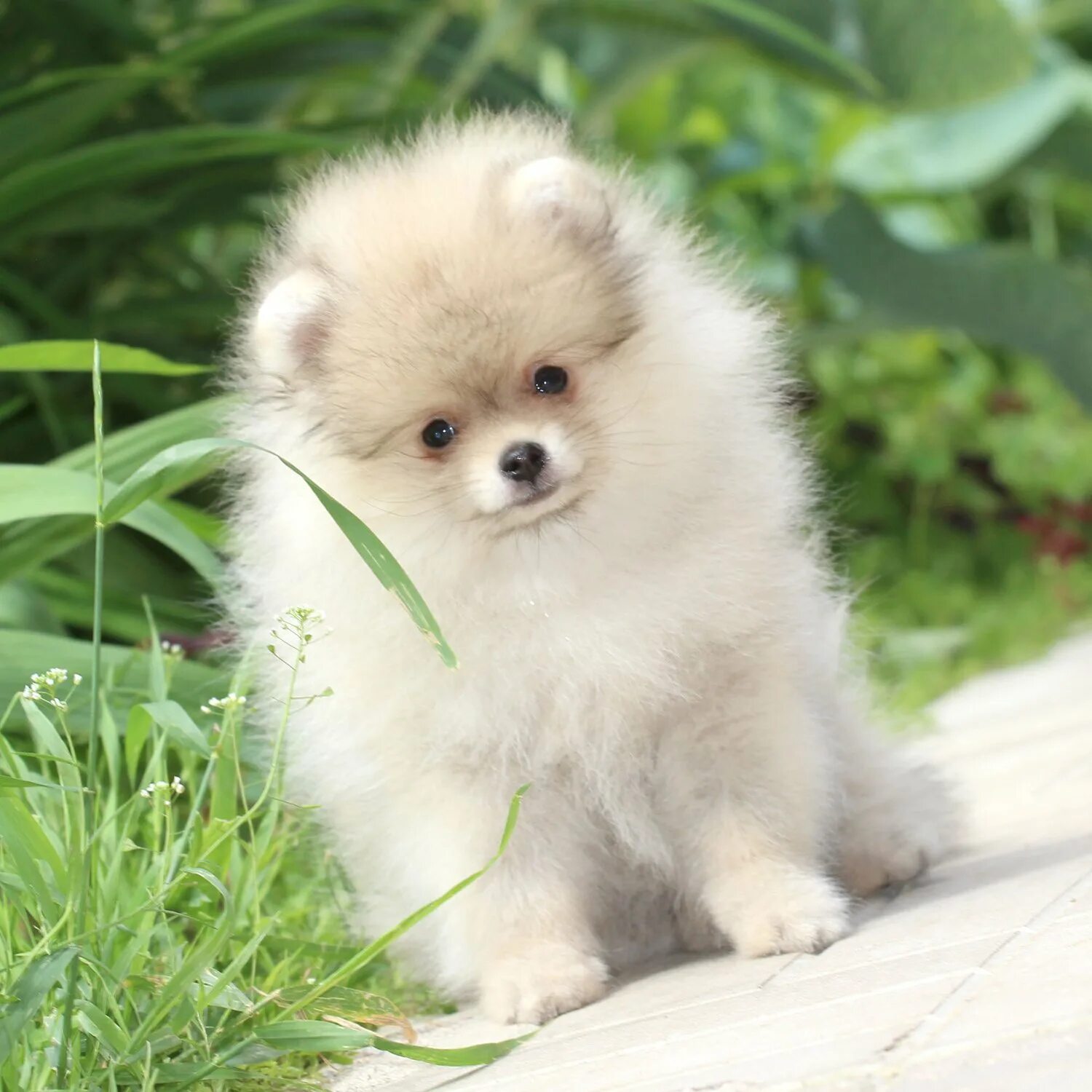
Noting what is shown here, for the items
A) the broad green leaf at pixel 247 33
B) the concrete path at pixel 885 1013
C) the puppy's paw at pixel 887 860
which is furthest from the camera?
the broad green leaf at pixel 247 33

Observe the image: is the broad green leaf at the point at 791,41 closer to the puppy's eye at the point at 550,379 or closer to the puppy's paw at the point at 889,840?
the puppy's eye at the point at 550,379

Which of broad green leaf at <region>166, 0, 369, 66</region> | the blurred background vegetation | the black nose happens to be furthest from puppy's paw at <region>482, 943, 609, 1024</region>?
broad green leaf at <region>166, 0, 369, 66</region>

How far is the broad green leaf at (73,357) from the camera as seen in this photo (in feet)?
8.05

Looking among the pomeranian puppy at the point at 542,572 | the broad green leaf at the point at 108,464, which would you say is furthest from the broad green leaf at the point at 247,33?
the pomeranian puppy at the point at 542,572

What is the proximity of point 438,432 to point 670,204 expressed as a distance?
1543 millimetres

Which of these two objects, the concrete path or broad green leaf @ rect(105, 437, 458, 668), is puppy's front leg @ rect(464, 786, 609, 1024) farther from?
broad green leaf @ rect(105, 437, 458, 668)

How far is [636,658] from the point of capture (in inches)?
88.0

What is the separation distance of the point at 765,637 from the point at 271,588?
2.47ft

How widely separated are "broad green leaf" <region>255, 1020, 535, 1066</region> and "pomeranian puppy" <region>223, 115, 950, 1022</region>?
310 mm

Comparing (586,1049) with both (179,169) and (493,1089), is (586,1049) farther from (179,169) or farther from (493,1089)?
(179,169)

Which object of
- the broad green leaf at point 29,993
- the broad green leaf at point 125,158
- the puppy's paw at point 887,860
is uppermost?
the broad green leaf at point 125,158

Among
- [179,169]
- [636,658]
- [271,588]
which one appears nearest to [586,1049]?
[636,658]

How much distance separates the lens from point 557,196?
7.41 ft

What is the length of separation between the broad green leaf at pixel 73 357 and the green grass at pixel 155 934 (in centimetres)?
24
